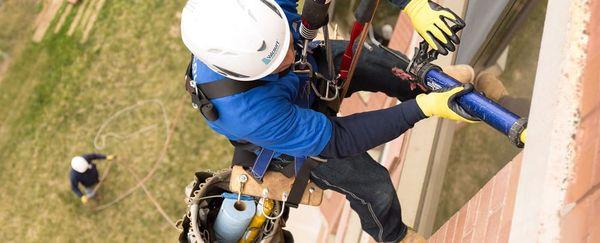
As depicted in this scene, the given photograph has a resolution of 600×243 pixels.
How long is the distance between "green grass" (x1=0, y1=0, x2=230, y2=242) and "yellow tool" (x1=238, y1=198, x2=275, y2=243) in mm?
3146

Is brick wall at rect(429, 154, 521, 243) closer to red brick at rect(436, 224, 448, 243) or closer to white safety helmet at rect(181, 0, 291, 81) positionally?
red brick at rect(436, 224, 448, 243)

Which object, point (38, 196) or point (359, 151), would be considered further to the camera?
point (38, 196)

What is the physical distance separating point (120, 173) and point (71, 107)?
1136 mm

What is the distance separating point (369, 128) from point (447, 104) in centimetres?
40

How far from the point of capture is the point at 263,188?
9.60ft

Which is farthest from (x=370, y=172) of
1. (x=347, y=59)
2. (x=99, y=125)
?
(x=99, y=125)

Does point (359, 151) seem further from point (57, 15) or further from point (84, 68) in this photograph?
point (57, 15)

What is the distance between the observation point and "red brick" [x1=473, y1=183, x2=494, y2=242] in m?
1.85

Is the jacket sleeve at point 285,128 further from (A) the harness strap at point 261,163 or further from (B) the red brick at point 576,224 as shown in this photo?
(B) the red brick at point 576,224

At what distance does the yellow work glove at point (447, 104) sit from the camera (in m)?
2.04

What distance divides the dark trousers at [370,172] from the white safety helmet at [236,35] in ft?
1.96

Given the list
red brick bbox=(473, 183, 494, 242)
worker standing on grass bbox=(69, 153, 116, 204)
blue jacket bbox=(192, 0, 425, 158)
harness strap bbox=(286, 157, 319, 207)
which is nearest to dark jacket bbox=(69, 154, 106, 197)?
worker standing on grass bbox=(69, 153, 116, 204)

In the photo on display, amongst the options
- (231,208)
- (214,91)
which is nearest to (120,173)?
(231,208)

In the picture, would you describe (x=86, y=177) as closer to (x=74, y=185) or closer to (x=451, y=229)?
(x=74, y=185)
